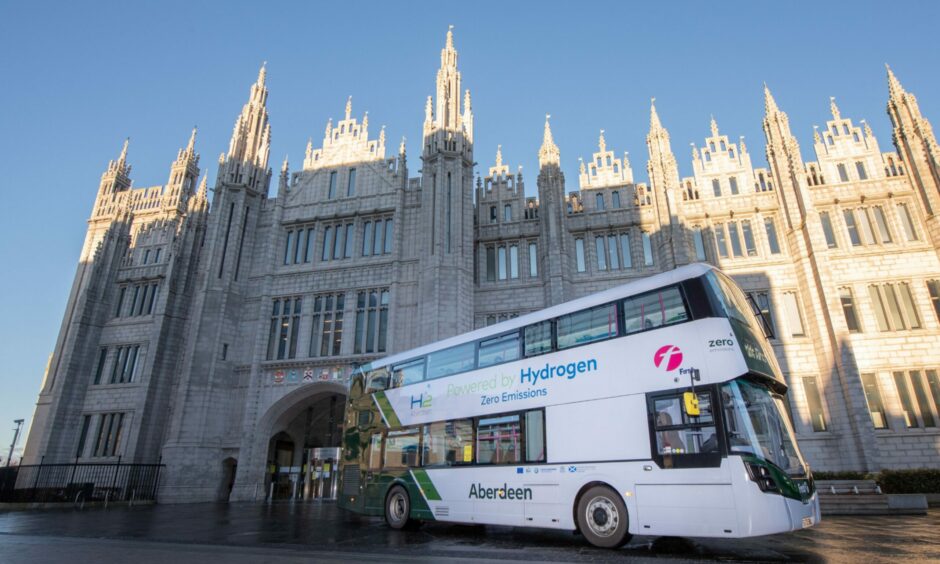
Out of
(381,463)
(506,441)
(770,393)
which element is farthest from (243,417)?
(770,393)

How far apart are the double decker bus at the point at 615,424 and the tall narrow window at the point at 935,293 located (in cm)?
2273

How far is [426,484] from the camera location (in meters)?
12.6

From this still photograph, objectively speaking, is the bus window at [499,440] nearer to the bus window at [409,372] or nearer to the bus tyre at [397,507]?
the bus window at [409,372]

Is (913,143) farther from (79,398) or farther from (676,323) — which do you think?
(79,398)

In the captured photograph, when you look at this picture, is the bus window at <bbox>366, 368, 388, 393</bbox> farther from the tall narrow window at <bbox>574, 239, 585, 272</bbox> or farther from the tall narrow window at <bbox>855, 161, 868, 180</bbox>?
the tall narrow window at <bbox>855, 161, 868, 180</bbox>

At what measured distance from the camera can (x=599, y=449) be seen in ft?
31.5

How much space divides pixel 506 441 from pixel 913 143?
2968 cm

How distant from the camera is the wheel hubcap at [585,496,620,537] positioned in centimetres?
930

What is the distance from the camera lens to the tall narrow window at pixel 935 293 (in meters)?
24.7

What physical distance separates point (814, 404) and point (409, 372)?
21955 mm

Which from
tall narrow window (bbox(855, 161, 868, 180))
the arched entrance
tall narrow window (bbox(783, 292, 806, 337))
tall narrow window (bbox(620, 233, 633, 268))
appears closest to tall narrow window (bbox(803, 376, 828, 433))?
tall narrow window (bbox(783, 292, 806, 337))

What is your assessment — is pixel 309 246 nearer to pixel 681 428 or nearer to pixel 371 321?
pixel 371 321

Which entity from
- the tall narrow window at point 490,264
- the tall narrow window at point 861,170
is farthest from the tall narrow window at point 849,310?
the tall narrow window at point 490,264

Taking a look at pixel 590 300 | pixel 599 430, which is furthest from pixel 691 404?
pixel 590 300
